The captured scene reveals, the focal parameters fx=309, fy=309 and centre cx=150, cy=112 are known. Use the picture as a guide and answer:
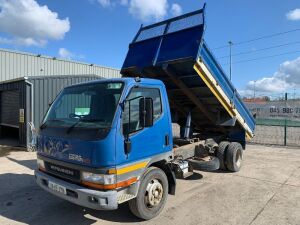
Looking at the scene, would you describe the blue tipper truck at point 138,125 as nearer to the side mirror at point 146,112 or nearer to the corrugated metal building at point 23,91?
the side mirror at point 146,112

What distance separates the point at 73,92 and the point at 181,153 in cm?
283

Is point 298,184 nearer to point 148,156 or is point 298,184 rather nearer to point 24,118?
point 148,156

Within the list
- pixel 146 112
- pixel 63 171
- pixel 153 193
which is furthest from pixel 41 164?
pixel 146 112

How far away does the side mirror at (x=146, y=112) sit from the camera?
467cm

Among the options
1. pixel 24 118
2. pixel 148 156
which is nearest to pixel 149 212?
pixel 148 156

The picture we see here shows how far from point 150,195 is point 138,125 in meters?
1.23

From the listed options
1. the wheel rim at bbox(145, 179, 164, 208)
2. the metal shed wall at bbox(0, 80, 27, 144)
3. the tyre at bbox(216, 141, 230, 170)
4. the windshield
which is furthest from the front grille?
the metal shed wall at bbox(0, 80, 27, 144)

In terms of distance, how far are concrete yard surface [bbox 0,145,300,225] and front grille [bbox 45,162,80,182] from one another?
873mm

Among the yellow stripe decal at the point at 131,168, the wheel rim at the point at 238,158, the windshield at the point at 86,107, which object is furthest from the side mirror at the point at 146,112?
the wheel rim at the point at 238,158

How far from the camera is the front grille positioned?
15.3ft

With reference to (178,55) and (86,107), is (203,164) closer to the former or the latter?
(178,55)

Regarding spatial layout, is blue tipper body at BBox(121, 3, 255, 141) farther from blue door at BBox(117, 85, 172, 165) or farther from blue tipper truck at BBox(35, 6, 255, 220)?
blue door at BBox(117, 85, 172, 165)

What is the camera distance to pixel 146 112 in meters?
4.73

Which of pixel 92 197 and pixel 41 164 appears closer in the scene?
pixel 92 197
